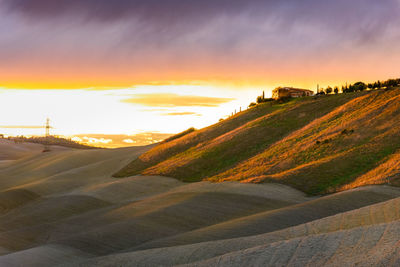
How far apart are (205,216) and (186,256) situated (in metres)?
12.9

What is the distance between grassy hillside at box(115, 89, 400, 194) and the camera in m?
44.3

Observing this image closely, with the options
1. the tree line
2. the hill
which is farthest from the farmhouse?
the hill

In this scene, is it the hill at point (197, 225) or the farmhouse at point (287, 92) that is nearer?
the hill at point (197, 225)

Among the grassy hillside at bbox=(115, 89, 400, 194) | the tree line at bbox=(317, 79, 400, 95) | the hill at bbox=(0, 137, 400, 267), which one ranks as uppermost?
the tree line at bbox=(317, 79, 400, 95)

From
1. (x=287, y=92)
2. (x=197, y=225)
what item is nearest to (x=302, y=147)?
(x=197, y=225)

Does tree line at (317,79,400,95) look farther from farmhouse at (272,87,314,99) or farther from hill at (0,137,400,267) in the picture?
hill at (0,137,400,267)

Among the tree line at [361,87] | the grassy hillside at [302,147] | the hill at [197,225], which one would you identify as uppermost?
the tree line at [361,87]

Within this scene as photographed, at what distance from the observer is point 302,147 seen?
56.1 meters

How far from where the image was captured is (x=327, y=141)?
54719 millimetres

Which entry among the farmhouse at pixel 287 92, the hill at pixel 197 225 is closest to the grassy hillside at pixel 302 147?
the hill at pixel 197 225

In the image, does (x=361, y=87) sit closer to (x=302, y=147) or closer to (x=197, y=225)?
(x=302, y=147)

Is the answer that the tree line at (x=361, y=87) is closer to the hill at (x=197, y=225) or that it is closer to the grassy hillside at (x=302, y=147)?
the grassy hillside at (x=302, y=147)

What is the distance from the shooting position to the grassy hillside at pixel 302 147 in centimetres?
4434

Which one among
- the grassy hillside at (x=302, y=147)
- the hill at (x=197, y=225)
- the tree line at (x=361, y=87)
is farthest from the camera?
the tree line at (x=361, y=87)
